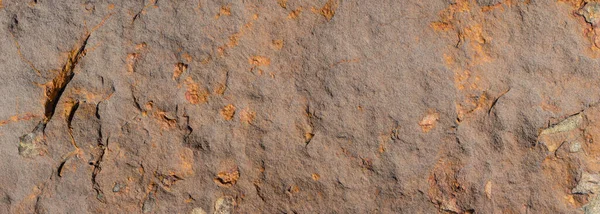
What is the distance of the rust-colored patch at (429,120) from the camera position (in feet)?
6.28

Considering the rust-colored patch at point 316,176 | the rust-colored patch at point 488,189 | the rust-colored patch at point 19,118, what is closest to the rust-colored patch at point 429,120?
the rust-colored patch at point 488,189

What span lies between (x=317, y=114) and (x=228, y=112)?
265 millimetres

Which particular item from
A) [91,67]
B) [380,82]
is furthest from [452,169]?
[91,67]

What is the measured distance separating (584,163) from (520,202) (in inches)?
8.7

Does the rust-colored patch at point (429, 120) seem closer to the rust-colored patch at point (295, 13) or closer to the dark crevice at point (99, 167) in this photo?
the rust-colored patch at point (295, 13)

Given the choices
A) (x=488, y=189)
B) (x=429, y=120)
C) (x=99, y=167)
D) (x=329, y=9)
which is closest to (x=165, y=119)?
(x=99, y=167)

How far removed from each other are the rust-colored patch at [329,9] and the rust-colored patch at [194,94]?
432 millimetres

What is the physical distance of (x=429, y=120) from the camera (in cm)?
192

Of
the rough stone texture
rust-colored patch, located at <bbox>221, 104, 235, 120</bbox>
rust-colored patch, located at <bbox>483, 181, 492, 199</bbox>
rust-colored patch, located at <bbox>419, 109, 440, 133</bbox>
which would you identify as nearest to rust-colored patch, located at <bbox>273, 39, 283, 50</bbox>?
the rough stone texture

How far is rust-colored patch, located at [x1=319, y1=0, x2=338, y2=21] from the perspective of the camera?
198cm

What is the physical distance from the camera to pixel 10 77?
1981 mm

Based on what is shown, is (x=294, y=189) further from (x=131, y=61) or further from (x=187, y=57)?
(x=131, y=61)

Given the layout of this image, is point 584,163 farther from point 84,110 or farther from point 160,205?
point 84,110

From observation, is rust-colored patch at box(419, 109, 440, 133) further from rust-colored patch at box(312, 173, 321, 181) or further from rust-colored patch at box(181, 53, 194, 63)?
rust-colored patch at box(181, 53, 194, 63)
